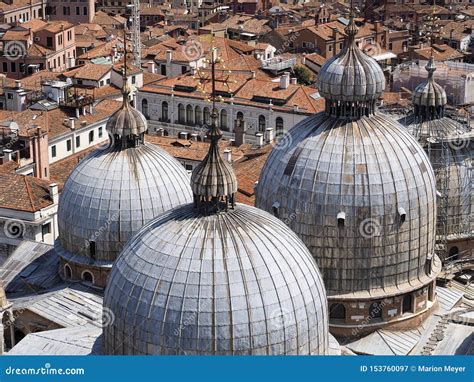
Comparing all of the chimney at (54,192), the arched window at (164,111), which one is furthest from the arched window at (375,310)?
the arched window at (164,111)

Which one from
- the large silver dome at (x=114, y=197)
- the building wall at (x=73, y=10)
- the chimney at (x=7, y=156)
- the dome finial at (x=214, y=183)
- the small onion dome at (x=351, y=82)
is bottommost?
the building wall at (x=73, y=10)

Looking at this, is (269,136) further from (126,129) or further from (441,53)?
(441,53)

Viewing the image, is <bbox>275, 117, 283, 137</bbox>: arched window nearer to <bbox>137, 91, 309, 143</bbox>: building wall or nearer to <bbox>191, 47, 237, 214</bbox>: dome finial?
<bbox>137, 91, 309, 143</bbox>: building wall

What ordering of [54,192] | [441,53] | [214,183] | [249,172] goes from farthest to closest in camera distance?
[441,53]
[249,172]
[54,192]
[214,183]

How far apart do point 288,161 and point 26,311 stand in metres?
12.2

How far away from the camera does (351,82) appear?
39.8 m

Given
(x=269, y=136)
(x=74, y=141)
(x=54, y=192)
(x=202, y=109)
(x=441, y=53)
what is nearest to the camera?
(x=54, y=192)

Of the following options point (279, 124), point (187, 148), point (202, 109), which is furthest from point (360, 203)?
point (202, 109)

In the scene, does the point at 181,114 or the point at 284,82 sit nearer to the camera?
the point at 284,82

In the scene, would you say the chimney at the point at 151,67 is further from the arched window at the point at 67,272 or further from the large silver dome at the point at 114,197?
the arched window at the point at 67,272

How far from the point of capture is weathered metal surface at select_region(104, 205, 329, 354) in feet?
95.9

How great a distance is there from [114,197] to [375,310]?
11318 mm

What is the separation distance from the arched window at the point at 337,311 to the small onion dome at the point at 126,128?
1080cm

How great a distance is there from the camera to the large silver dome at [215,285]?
29.2 metres
